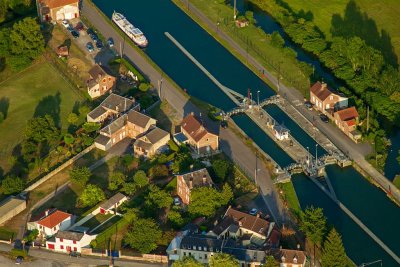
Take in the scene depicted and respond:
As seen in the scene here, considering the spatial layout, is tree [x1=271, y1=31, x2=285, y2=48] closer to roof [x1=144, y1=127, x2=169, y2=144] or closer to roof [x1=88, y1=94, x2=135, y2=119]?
roof [x1=88, y1=94, x2=135, y2=119]

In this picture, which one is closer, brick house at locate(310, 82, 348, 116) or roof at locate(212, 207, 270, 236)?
roof at locate(212, 207, 270, 236)

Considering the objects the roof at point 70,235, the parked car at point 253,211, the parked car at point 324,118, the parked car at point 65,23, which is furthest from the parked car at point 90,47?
the parked car at point 253,211

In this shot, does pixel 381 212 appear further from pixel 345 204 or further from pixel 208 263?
pixel 208 263

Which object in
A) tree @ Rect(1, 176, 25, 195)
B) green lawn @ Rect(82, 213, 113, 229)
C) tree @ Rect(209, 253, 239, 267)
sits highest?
tree @ Rect(209, 253, 239, 267)

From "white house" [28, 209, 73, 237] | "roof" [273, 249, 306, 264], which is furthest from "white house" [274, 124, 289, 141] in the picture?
"white house" [28, 209, 73, 237]

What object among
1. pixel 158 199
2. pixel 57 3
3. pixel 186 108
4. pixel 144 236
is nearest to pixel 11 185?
pixel 158 199

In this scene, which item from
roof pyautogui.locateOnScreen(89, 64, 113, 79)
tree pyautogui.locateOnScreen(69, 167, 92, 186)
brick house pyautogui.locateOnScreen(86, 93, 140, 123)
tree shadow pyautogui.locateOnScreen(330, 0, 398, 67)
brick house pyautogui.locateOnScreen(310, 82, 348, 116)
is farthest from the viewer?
tree shadow pyautogui.locateOnScreen(330, 0, 398, 67)

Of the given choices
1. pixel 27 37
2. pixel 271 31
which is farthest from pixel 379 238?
pixel 27 37

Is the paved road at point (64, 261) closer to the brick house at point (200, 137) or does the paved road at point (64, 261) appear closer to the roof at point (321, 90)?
the brick house at point (200, 137)
